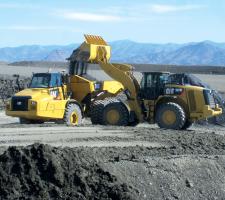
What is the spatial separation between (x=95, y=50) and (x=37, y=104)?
3302 mm

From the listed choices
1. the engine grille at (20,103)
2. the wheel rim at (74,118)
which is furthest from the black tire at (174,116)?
the engine grille at (20,103)

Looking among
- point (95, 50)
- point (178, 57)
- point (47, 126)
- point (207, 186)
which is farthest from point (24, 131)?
point (178, 57)

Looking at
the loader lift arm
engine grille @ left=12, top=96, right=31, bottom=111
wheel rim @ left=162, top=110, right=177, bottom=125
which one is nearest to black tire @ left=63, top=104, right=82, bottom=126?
engine grille @ left=12, top=96, right=31, bottom=111

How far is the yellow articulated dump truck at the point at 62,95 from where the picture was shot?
68.9 feet

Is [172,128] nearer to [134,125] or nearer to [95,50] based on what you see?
[134,125]

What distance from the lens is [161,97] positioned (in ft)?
69.2

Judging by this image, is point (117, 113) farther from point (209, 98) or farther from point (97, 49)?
point (209, 98)

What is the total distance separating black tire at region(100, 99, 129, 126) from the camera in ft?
70.6

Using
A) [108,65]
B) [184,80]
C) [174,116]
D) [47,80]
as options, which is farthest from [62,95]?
[184,80]

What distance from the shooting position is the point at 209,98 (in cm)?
2077

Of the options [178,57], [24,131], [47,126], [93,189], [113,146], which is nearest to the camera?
[93,189]

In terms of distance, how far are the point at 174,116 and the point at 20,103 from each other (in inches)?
199

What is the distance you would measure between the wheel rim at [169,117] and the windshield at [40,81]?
4071 mm

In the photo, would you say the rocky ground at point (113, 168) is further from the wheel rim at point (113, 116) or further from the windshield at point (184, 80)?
the wheel rim at point (113, 116)
